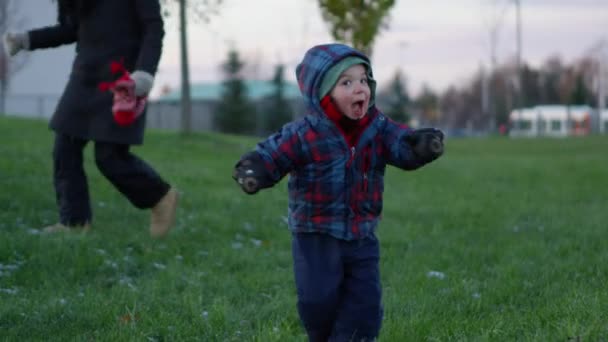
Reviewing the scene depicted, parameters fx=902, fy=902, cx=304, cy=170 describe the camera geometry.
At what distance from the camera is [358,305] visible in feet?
12.3

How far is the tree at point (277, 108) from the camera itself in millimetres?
56406

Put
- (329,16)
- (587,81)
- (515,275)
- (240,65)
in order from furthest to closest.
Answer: (587,81) < (240,65) < (329,16) < (515,275)

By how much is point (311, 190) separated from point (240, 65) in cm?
5155

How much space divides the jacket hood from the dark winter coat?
2900mm

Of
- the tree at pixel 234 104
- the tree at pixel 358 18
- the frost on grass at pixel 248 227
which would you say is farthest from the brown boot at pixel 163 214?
the tree at pixel 234 104

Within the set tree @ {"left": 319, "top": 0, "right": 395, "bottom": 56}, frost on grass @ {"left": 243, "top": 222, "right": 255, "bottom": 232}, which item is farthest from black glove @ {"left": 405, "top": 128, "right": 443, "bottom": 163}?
tree @ {"left": 319, "top": 0, "right": 395, "bottom": 56}

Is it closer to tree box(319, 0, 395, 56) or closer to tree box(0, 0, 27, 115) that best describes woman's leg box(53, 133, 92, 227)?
tree box(319, 0, 395, 56)

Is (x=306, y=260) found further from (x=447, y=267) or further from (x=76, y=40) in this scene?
(x=76, y=40)

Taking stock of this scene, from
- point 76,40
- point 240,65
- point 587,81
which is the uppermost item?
point 76,40

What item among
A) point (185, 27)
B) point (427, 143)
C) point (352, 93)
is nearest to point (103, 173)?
point (352, 93)

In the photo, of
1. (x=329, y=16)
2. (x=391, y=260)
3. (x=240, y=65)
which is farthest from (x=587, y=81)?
(x=391, y=260)

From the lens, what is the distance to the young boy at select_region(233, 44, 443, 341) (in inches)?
142

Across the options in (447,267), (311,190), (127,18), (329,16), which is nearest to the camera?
(311,190)

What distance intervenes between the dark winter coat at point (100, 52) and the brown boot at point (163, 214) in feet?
1.77
